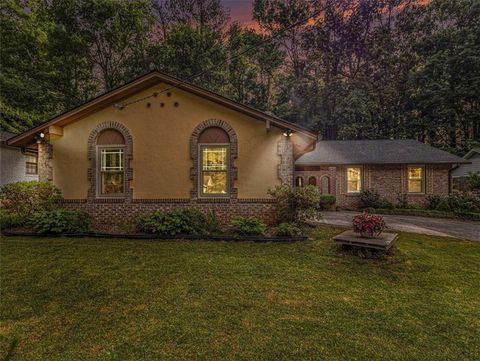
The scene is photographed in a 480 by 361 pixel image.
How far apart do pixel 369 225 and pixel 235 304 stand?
4.28 meters

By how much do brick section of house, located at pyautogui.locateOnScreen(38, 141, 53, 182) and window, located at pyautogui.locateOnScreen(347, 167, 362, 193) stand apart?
16.0m

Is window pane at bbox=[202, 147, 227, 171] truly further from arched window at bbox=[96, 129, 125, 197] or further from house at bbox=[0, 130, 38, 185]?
house at bbox=[0, 130, 38, 185]

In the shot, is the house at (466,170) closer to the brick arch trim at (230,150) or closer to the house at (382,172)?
the house at (382,172)

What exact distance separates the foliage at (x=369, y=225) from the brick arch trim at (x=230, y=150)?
13.6 ft

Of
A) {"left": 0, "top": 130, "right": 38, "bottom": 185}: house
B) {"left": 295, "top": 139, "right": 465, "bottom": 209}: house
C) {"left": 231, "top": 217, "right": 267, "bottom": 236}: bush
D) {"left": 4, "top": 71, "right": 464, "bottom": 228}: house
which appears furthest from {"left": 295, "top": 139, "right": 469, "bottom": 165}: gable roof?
{"left": 0, "top": 130, "right": 38, "bottom": 185}: house

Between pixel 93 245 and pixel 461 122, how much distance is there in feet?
112

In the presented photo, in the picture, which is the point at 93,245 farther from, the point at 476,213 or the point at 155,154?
the point at 476,213

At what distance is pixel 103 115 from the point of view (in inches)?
367

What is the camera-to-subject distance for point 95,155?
9297 millimetres

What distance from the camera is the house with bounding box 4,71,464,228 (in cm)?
896

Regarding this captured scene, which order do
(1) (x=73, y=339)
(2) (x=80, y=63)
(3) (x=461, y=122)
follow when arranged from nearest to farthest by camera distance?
(1) (x=73, y=339) → (2) (x=80, y=63) → (3) (x=461, y=122)

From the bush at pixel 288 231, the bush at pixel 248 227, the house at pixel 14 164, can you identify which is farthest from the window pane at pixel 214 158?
the house at pixel 14 164

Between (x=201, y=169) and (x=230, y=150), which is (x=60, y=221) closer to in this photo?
(x=201, y=169)

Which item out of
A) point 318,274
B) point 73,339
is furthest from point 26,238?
point 318,274
